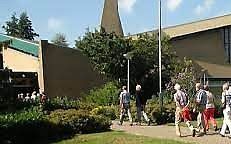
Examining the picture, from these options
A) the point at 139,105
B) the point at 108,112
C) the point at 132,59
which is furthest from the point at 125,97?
the point at 132,59

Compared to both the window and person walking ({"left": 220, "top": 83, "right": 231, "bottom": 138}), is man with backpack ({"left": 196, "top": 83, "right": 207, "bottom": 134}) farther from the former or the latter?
the window

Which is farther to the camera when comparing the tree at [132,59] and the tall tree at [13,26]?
the tall tree at [13,26]

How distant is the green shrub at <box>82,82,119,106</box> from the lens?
34.4 m

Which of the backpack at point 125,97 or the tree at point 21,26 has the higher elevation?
the tree at point 21,26

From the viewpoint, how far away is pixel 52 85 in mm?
→ 43188

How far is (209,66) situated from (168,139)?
103ft

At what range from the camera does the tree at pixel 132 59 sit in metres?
36.2

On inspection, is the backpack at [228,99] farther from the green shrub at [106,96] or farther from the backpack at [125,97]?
the green shrub at [106,96]

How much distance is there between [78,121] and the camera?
18047mm

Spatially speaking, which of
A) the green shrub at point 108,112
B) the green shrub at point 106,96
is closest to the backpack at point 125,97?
the green shrub at point 108,112

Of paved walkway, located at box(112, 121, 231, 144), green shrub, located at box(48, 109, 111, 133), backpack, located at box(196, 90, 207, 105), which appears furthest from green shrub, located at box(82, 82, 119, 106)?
backpack, located at box(196, 90, 207, 105)

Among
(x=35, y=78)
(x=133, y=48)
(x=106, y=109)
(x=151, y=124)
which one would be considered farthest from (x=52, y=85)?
(x=151, y=124)

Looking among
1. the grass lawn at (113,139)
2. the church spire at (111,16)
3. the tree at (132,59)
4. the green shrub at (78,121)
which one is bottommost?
the grass lawn at (113,139)

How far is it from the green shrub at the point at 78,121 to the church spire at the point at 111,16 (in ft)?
117
